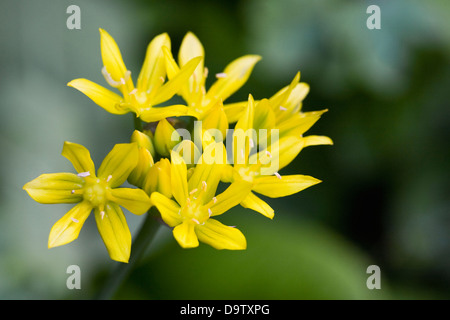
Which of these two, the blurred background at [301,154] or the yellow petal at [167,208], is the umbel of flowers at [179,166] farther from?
the blurred background at [301,154]

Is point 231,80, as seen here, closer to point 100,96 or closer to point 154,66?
point 154,66

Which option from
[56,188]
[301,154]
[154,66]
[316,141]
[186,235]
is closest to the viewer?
[186,235]

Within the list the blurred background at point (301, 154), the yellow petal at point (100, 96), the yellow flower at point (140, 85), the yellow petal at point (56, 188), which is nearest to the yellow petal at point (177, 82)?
the yellow flower at point (140, 85)

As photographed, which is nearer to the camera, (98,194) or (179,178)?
(179,178)

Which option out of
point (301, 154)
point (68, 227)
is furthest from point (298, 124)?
point (301, 154)

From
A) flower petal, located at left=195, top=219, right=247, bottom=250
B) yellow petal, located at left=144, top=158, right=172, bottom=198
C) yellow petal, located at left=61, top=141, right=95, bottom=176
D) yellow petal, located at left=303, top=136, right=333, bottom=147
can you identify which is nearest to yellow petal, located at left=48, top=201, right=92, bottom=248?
yellow petal, located at left=61, top=141, right=95, bottom=176

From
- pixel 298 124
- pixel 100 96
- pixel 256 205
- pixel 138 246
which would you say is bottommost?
pixel 138 246

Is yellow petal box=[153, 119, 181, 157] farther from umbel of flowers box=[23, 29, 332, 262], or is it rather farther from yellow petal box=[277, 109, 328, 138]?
yellow petal box=[277, 109, 328, 138]
